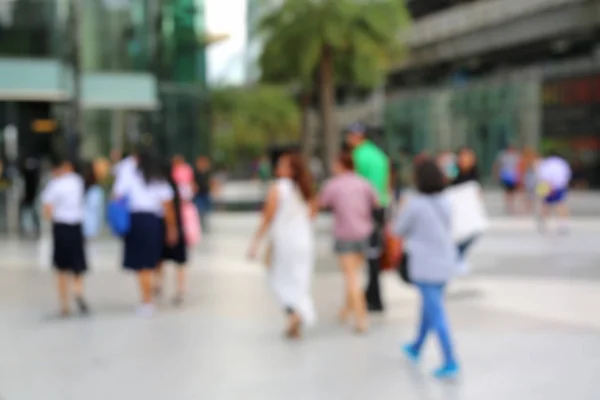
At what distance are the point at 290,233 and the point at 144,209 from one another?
215 cm

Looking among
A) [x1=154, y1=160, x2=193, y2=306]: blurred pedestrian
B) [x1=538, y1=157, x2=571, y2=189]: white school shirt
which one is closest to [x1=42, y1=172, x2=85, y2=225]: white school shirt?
[x1=154, y1=160, x2=193, y2=306]: blurred pedestrian

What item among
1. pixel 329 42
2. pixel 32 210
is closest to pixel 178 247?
pixel 32 210

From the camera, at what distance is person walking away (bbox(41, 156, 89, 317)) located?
428 inches

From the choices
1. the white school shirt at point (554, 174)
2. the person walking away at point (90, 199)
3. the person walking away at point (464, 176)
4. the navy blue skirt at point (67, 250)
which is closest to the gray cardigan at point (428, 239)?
the person walking away at point (464, 176)

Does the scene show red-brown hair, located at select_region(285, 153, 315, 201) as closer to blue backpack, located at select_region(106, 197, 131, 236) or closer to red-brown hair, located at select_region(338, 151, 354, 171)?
red-brown hair, located at select_region(338, 151, 354, 171)

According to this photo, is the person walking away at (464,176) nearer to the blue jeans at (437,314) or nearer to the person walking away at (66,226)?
the blue jeans at (437,314)

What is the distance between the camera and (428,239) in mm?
7664

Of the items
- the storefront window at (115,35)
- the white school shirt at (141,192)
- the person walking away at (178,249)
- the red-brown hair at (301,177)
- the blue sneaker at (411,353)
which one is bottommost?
the blue sneaker at (411,353)

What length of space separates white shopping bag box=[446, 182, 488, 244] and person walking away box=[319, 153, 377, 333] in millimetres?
2519

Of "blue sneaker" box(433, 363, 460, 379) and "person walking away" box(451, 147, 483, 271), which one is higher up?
"person walking away" box(451, 147, 483, 271)

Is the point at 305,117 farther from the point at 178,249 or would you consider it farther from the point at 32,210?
the point at 178,249

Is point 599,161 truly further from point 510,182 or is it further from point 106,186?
point 106,186

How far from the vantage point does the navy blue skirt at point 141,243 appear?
1083 cm

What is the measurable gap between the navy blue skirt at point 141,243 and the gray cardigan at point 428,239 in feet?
12.6
